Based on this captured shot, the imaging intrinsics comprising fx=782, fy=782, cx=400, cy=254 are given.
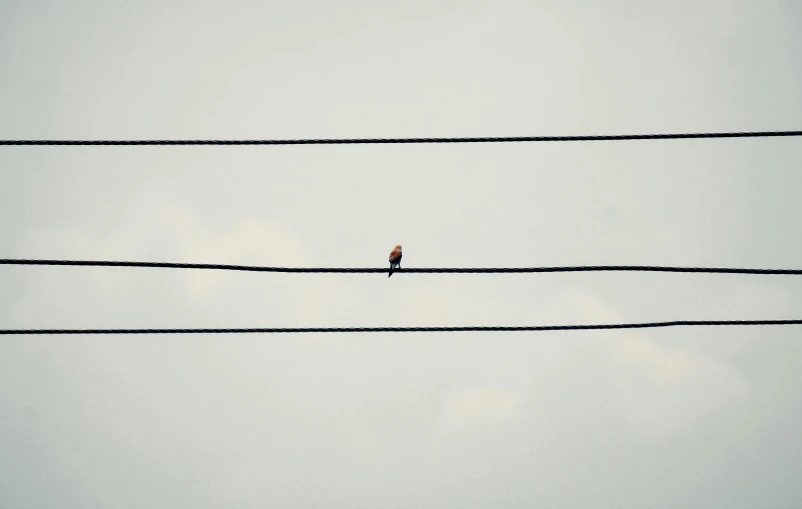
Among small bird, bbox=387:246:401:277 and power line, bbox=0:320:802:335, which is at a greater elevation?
small bird, bbox=387:246:401:277

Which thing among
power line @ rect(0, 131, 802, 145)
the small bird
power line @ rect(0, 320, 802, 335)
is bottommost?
power line @ rect(0, 320, 802, 335)

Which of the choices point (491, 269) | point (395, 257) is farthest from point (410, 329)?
point (395, 257)

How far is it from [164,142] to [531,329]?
4.61 metres

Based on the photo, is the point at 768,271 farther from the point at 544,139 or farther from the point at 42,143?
the point at 42,143

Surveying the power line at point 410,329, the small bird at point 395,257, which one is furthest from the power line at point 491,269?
the small bird at point 395,257

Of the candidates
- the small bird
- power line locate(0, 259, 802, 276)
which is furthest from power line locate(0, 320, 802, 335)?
the small bird

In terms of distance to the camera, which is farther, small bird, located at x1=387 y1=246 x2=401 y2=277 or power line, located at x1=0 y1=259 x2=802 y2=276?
small bird, located at x1=387 y1=246 x2=401 y2=277

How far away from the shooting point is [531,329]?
9.19 m

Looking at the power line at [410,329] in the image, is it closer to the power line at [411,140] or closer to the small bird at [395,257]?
the power line at [411,140]

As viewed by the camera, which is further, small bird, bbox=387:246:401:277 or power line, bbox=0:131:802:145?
small bird, bbox=387:246:401:277

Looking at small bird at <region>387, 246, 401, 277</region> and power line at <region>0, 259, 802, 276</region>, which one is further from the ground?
small bird at <region>387, 246, 401, 277</region>

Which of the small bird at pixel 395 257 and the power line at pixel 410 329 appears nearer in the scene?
the power line at pixel 410 329

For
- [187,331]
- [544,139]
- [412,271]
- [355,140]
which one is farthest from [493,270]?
[187,331]

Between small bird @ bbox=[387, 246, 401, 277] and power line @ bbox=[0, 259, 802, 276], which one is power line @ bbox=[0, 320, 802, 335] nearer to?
power line @ bbox=[0, 259, 802, 276]
